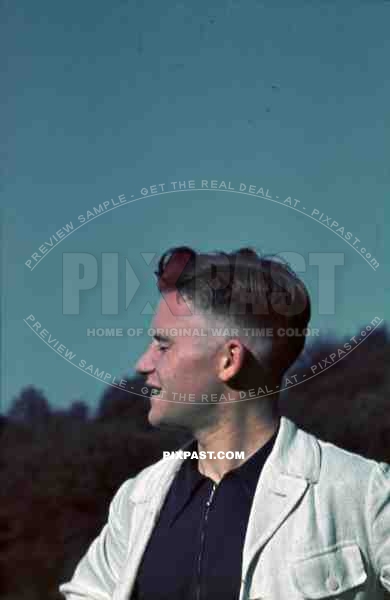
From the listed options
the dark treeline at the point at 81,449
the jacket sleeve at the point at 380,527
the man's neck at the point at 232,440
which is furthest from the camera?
the dark treeline at the point at 81,449

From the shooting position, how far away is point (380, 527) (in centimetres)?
106

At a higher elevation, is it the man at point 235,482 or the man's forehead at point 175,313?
the man's forehead at point 175,313

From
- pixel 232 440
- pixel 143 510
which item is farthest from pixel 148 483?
pixel 232 440

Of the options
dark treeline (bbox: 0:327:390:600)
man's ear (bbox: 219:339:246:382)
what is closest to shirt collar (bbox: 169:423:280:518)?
man's ear (bbox: 219:339:246:382)

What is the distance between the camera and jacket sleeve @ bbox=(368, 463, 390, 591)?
41.5 inches

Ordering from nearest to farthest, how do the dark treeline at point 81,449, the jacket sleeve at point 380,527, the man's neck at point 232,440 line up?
the jacket sleeve at point 380,527
the man's neck at point 232,440
the dark treeline at point 81,449

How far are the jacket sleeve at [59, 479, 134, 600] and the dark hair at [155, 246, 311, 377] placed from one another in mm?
318

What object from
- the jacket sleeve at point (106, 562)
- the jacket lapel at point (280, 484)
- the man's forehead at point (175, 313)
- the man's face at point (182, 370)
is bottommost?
the jacket sleeve at point (106, 562)

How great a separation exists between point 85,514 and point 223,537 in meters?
0.45

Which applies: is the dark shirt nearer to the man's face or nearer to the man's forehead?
the man's face

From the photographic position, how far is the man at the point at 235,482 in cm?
107

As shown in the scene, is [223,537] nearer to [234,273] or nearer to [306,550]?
[306,550]

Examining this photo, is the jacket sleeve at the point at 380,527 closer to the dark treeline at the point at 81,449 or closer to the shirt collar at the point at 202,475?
the shirt collar at the point at 202,475

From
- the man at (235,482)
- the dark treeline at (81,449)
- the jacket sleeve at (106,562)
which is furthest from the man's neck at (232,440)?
the dark treeline at (81,449)
